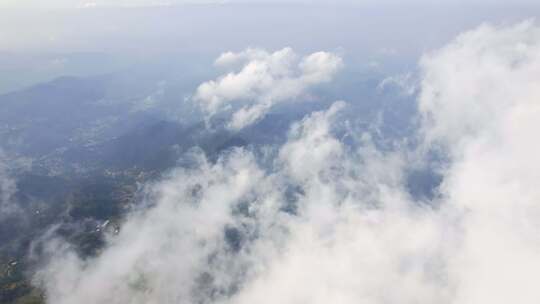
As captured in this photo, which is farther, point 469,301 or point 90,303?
point 90,303

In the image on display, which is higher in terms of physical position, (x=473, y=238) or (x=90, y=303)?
(x=473, y=238)

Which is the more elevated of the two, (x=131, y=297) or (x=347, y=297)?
(x=347, y=297)

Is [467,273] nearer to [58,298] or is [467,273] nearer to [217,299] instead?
[217,299]

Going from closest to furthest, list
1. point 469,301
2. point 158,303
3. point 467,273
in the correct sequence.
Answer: point 469,301 → point 467,273 → point 158,303

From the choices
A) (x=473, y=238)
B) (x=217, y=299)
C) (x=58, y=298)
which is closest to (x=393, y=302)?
(x=473, y=238)

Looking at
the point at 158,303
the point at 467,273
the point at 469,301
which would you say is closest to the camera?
the point at 469,301

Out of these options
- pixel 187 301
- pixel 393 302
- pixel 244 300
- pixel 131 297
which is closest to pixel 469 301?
pixel 393 302

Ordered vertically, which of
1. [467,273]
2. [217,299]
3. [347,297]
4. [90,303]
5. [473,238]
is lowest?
[90,303]

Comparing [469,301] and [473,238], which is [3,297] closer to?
[469,301]

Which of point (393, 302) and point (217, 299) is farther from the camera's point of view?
point (217, 299)
